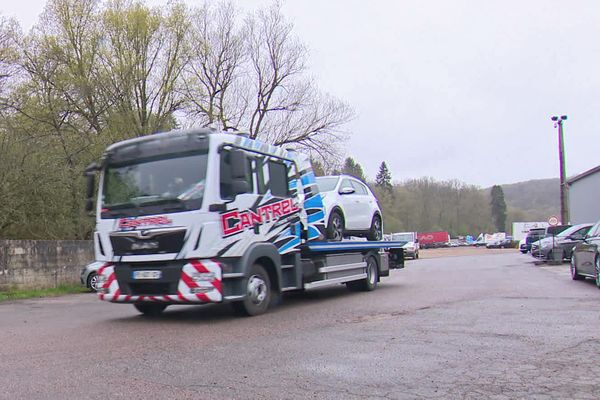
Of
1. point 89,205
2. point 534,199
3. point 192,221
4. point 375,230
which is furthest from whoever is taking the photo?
point 534,199

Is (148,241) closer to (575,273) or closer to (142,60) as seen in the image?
(575,273)

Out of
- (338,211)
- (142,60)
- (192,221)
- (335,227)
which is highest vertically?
(142,60)

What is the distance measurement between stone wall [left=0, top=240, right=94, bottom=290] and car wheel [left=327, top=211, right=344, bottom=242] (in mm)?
9746

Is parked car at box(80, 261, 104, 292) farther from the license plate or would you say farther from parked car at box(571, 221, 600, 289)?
parked car at box(571, 221, 600, 289)

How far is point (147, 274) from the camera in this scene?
8477 millimetres

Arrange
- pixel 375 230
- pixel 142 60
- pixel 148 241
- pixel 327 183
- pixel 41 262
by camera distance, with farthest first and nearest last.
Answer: pixel 142 60 < pixel 41 262 < pixel 375 230 < pixel 327 183 < pixel 148 241

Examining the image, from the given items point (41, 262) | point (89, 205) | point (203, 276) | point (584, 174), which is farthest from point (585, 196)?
point (89, 205)

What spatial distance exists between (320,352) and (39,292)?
Answer: 1278 centimetres

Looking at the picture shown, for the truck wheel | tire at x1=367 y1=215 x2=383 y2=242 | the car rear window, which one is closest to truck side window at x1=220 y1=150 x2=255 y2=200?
the truck wheel

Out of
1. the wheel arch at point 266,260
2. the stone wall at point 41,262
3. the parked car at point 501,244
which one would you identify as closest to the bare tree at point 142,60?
the stone wall at point 41,262

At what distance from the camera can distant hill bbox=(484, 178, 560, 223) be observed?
3760 inches

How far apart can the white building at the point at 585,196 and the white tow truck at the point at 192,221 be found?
34.9 meters

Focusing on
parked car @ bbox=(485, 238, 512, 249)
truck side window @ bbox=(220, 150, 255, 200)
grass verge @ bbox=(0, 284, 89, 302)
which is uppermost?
truck side window @ bbox=(220, 150, 255, 200)

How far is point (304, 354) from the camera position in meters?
6.09
